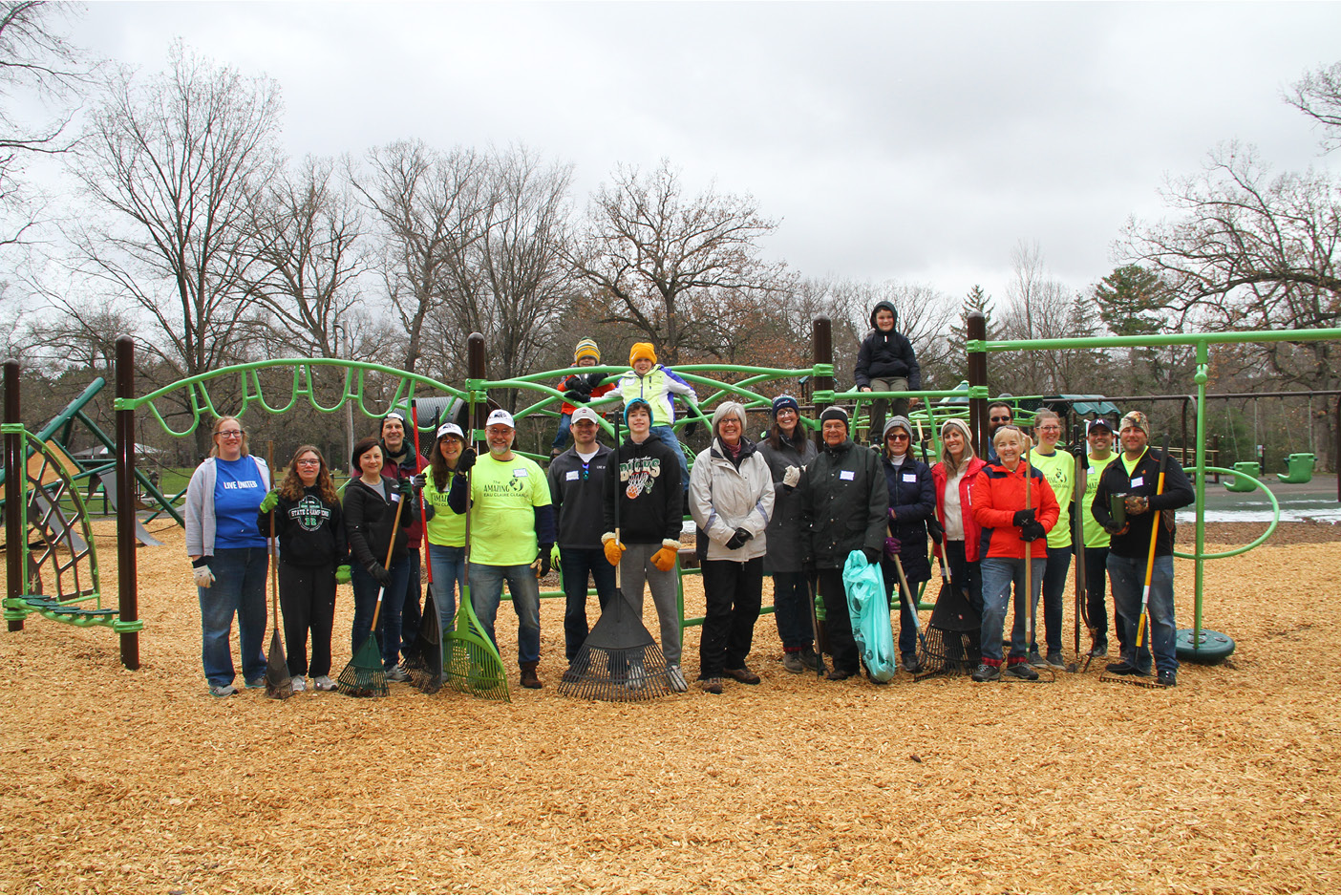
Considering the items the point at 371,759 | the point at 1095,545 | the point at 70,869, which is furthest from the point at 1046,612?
the point at 70,869

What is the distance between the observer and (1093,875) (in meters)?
2.56

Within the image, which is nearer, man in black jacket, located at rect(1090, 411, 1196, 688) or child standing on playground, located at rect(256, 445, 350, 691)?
man in black jacket, located at rect(1090, 411, 1196, 688)

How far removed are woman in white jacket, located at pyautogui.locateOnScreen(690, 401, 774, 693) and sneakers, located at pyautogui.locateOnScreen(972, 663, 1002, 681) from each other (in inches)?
50.6

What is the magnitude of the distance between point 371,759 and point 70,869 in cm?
116

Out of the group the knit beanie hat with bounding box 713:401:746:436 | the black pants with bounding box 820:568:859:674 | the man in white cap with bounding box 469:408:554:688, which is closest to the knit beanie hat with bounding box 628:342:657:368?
the knit beanie hat with bounding box 713:401:746:436

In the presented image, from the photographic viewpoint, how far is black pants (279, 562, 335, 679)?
4.73 m

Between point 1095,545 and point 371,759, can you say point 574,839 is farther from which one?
point 1095,545

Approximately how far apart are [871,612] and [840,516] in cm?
58

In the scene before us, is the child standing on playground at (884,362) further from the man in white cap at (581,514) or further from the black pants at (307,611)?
the black pants at (307,611)

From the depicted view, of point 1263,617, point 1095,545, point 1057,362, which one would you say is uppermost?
point 1057,362

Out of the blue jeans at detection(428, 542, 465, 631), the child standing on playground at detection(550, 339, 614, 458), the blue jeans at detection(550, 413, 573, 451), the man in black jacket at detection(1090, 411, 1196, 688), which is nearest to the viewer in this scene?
the man in black jacket at detection(1090, 411, 1196, 688)

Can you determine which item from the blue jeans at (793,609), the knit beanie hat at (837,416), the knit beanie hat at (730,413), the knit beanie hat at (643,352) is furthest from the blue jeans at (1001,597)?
the knit beanie hat at (643,352)

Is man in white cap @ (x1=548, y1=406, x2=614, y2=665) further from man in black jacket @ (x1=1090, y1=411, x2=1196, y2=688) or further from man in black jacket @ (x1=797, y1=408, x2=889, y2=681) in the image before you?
man in black jacket @ (x1=1090, y1=411, x2=1196, y2=688)

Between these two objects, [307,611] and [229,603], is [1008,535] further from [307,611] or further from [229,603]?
[229,603]
